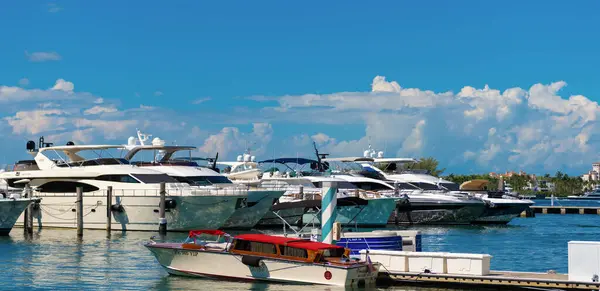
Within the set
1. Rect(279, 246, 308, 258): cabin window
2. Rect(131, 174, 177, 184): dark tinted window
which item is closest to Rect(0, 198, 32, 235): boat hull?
Rect(131, 174, 177, 184): dark tinted window

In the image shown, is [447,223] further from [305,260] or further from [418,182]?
[305,260]

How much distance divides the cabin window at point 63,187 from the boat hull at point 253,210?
23.7 ft

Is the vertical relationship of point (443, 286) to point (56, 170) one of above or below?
below

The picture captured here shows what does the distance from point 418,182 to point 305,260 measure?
37070 mm

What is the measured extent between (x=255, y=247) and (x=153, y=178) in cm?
2016

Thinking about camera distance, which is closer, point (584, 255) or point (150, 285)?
point (584, 255)

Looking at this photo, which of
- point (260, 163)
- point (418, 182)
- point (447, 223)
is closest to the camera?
point (447, 223)

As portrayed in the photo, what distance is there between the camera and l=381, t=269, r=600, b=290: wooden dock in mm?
21766

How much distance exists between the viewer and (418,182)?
195ft

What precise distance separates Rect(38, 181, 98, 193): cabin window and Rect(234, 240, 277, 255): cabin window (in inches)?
809

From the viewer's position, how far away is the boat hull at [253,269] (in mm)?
22812

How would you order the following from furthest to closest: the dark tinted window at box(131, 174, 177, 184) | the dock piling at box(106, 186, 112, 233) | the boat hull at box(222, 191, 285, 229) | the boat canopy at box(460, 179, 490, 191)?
the boat canopy at box(460, 179, 490, 191) → the boat hull at box(222, 191, 285, 229) → the dark tinted window at box(131, 174, 177, 184) → the dock piling at box(106, 186, 112, 233)

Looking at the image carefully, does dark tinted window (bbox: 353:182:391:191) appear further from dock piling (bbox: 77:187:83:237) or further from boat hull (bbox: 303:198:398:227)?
dock piling (bbox: 77:187:83:237)

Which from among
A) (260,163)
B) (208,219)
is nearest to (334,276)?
(208,219)
